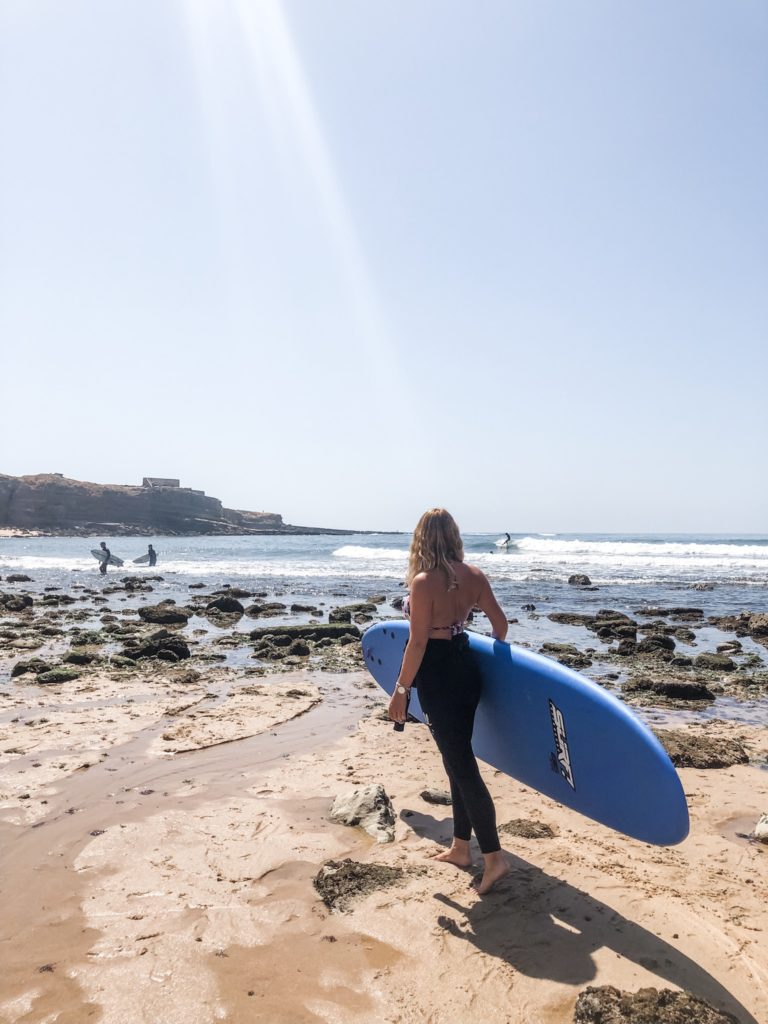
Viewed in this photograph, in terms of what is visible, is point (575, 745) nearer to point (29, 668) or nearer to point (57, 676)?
point (57, 676)

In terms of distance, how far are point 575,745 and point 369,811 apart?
5.04 feet

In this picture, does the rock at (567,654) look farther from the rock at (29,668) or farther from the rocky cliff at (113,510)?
the rocky cliff at (113,510)

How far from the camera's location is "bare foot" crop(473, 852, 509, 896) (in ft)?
12.0

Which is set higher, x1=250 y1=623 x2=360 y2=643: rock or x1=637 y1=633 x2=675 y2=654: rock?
x1=637 y1=633 x2=675 y2=654: rock

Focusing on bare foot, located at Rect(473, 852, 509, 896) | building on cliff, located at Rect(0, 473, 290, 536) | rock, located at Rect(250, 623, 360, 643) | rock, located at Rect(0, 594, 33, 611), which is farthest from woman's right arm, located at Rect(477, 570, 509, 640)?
building on cliff, located at Rect(0, 473, 290, 536)

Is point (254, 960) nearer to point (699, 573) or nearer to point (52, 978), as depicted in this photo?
point (52, 978)

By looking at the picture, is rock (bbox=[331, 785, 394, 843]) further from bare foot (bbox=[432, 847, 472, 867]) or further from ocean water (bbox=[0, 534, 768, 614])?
ocean water (bbox=[0, 534, 768, 614])

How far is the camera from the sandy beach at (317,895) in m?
2.83

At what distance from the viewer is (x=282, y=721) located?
7078 mm

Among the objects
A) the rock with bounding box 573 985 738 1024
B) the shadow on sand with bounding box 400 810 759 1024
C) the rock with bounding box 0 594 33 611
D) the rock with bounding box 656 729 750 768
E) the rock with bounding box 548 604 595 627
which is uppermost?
the rock with bounding box 573 985 738 1024

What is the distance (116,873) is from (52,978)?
930 mm

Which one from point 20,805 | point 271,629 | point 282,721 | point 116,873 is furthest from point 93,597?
point 116,873

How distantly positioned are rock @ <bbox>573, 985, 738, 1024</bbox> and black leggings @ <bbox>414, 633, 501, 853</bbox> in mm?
1011

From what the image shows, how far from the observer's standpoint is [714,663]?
10.7 metres
